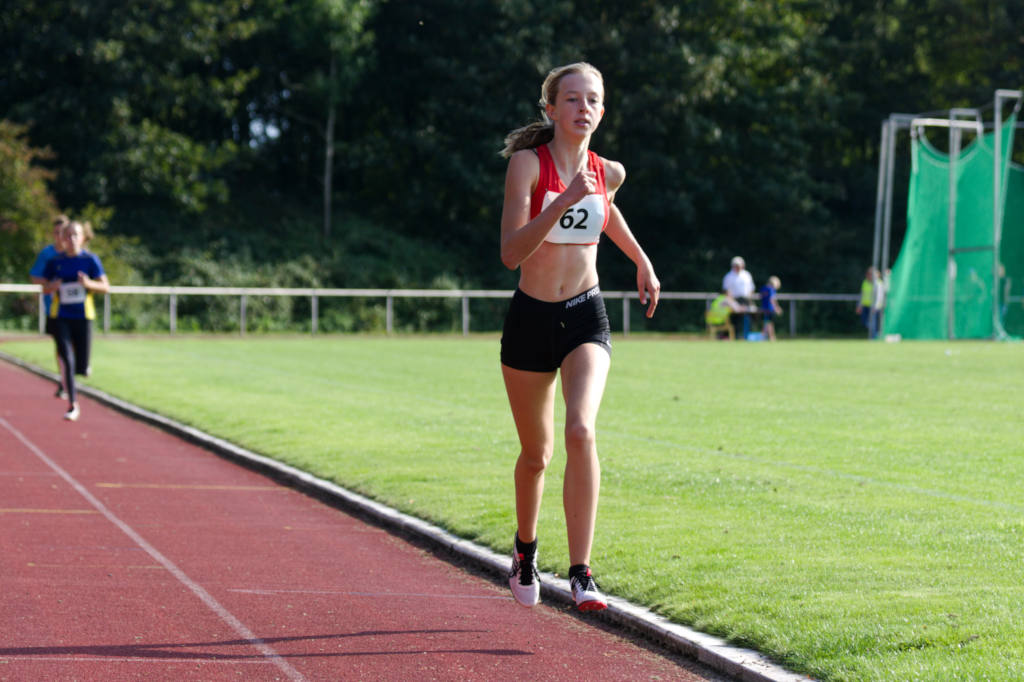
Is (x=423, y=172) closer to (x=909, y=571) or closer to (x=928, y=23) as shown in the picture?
(x=928, y=23)

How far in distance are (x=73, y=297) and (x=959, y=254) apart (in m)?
25.4

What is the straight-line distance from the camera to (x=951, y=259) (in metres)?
35.2

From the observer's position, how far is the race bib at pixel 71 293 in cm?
1535

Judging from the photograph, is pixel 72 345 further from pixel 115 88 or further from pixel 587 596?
pixel 115 88

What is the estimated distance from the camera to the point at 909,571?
22.3ft

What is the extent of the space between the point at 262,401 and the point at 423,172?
1332 inches

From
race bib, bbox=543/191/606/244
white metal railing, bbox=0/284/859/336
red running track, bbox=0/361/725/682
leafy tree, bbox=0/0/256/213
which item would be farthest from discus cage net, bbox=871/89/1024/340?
race bib, bbox=543/191/606/244

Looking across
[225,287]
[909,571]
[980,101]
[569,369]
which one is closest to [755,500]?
[909,571]

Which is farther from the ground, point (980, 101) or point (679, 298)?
point (980, 101)

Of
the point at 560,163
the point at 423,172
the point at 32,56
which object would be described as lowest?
the point at 560,163

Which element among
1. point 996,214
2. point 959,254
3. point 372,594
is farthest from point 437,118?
point 372,594

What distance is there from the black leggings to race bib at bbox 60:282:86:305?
0.72ft

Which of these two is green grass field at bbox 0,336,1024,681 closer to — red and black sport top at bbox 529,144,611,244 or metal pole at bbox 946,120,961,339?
red and black sport top at bbox 529,144,611,244

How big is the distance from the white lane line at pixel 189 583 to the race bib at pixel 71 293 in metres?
3.80
